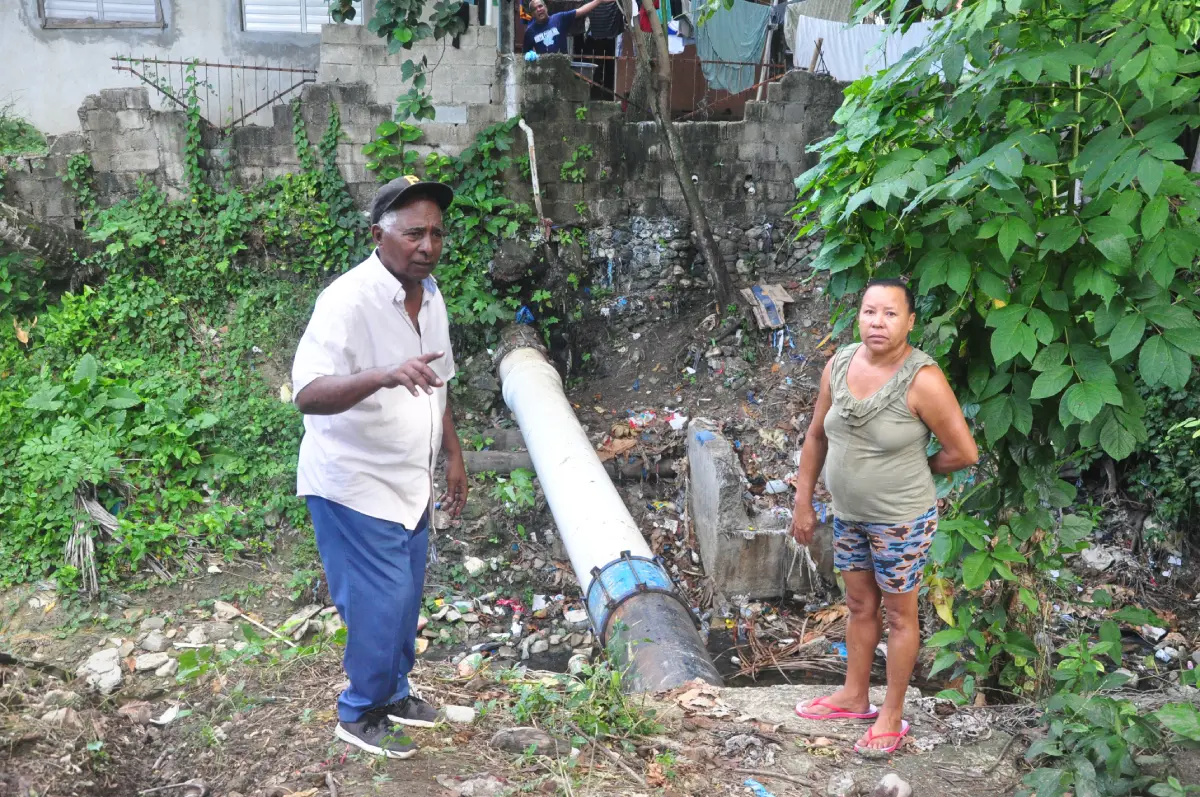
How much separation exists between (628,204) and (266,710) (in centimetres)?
608

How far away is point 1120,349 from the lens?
2744mm

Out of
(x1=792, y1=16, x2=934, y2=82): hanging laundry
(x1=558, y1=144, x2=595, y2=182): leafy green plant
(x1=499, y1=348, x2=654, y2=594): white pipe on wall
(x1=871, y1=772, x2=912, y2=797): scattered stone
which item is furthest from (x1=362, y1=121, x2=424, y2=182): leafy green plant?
(x1=871, y1=772, x2=912, y2=797): scattered stone

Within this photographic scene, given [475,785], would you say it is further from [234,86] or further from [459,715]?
[234,86]

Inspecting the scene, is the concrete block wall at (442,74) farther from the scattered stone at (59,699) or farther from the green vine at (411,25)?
the scattered stone at (59,699)

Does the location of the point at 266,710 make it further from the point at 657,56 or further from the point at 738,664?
the point at 657,56

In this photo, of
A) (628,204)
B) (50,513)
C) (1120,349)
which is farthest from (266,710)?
(628,204)

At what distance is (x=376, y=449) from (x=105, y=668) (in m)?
3.31

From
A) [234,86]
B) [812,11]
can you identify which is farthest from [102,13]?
[812,11]

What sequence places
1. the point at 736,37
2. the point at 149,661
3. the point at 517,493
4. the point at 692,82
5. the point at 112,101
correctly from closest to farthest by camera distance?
the point at 149,661 → the point at 517,493 → the point at 112,101 → the point at 736,37 → the point at 692,82

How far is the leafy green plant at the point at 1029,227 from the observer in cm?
268

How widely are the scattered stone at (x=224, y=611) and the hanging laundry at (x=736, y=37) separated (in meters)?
7.86

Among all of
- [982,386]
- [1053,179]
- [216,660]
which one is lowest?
[216,660]

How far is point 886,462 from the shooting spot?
2957 mm

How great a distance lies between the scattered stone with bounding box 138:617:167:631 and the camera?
219 inches
